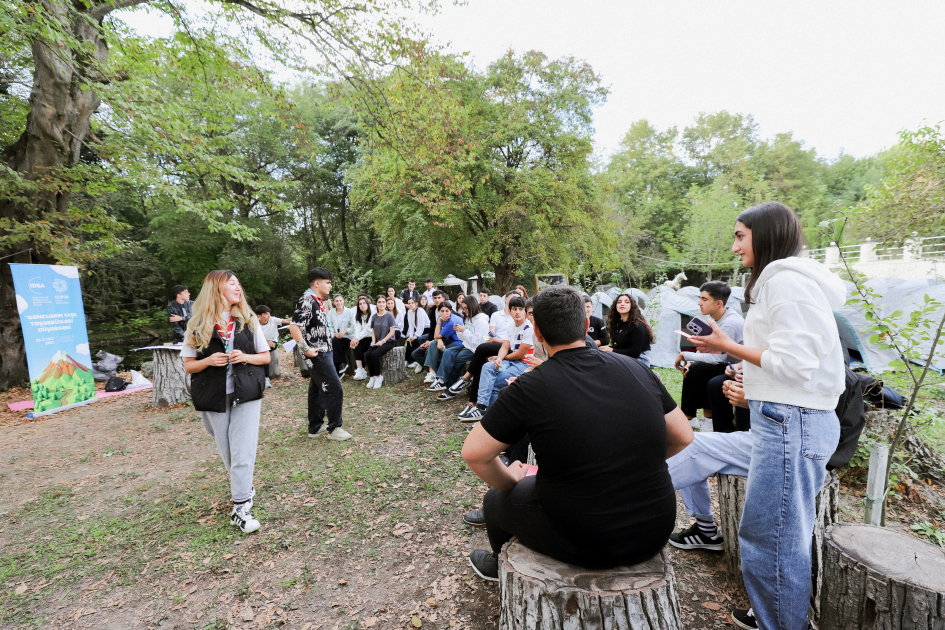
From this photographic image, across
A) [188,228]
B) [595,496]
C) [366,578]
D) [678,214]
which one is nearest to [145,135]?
[366,578]

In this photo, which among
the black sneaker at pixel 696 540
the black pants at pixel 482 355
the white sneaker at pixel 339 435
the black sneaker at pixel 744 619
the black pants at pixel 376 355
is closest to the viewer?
the black sneaker at pixel 744 619

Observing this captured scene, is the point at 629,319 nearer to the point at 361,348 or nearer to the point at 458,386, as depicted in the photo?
the point at 458,386

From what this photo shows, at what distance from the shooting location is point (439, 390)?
22.6 feet

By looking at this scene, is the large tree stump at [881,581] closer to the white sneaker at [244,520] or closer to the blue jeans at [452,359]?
the white sneaker at [244,520]

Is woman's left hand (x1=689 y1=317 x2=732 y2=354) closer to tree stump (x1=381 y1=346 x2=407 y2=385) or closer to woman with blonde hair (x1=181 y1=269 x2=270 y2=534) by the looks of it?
woman with blonde hair (x1=181 y1=269 x2=270 y2=534)

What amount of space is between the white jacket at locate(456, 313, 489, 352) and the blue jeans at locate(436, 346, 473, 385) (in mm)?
101

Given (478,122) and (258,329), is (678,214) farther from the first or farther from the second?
(258,329)

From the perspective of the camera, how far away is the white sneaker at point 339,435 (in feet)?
15.8

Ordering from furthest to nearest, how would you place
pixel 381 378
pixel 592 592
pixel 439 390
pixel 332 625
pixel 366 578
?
pixel 381 378 → pixel 439 390 → pixel 366 578 → pixel 332 625 → pixel 592 592

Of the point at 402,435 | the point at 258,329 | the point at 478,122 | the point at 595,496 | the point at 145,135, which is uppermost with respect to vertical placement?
the point at 478,122

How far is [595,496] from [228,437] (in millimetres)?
2780

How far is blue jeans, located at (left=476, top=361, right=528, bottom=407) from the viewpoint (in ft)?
16.0

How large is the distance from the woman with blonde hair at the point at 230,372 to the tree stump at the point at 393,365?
4.37 metres

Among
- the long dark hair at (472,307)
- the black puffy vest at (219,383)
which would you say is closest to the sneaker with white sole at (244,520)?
the black puffy vest at (219,383)
